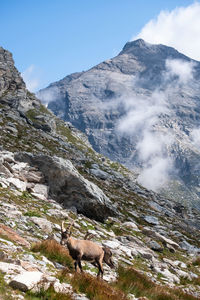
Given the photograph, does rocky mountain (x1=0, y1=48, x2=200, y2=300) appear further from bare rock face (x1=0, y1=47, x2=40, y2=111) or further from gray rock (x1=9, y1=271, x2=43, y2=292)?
bare rock face (x1=0, y1=47, x2=40, y2=111)

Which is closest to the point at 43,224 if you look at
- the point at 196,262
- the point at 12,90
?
the point at 196,262

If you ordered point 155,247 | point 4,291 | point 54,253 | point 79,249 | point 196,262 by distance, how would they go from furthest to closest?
1. point 196,262
2. point 155,247
3. point 54,253
4. point 79,249
5. point 4,291

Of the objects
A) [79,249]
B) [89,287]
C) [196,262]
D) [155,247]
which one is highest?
[196,262]

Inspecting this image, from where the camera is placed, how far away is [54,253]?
33.4 ft

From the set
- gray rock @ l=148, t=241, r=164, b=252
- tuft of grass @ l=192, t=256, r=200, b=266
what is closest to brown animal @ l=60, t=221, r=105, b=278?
gray rock @ l=148, t=241, r=164, b=252

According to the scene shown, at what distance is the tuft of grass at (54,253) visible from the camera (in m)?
10.1

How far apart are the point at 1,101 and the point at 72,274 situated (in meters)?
82.7

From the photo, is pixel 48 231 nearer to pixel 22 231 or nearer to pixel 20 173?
pixel 22 231

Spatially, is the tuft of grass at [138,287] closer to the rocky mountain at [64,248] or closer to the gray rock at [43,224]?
the rocky mountain at [64,248]

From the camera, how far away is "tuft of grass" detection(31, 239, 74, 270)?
10078 mm

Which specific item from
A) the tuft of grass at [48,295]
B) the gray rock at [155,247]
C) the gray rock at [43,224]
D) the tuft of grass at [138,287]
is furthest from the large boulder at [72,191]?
the tuft of grass at [48,295]

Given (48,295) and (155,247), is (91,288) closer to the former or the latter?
(48,295)

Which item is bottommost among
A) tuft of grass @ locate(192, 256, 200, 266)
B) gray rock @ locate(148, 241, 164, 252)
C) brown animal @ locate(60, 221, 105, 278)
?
brown animal @ locate(60, 221, 105, 278)

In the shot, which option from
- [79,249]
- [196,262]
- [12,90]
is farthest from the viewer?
[12,90]
